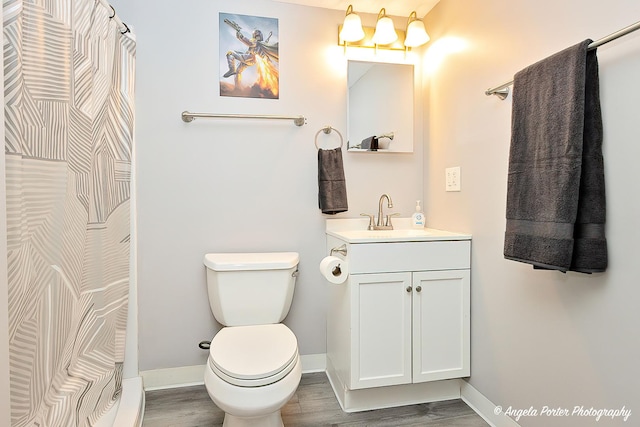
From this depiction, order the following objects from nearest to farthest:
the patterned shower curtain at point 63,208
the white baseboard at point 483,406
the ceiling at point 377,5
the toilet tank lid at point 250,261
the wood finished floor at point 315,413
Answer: the patterned shower curtain at point 63,208 → the white baseboard at point 483,406 → the wood finished floor at point 315,413 → the toilet tank lid at point 250,261 → the ceiling at point 377,5

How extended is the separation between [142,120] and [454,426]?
2152 mm

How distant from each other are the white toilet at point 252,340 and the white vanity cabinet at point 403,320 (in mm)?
Answer: 334

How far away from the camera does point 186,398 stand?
193 cm

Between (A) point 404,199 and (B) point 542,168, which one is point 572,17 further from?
(A) point 404,199

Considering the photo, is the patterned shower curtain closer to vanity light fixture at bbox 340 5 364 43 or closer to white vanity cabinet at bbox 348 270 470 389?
white vanity cabinet at bbox 348 270 470 389

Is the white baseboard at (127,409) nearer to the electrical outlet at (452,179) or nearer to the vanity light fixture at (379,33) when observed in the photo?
the electrical outlet at (452,179)

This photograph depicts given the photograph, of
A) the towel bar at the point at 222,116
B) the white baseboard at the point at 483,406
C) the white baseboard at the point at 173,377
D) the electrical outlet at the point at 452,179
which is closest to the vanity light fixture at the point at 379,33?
the towel bar at the point at 222,116

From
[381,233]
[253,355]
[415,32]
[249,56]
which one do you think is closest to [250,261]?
[253,355]

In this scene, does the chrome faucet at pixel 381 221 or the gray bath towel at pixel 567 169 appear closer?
the gray bath towel at pixel 567 169

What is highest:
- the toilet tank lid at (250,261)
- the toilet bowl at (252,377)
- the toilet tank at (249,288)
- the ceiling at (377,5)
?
the ceiling at (377,5)

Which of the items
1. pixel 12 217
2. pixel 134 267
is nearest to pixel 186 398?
pixel 134 267

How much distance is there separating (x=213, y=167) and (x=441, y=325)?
1.45 m

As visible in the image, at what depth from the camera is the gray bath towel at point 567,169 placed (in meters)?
1.15

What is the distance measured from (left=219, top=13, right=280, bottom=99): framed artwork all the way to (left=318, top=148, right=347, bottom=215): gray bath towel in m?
0.47
